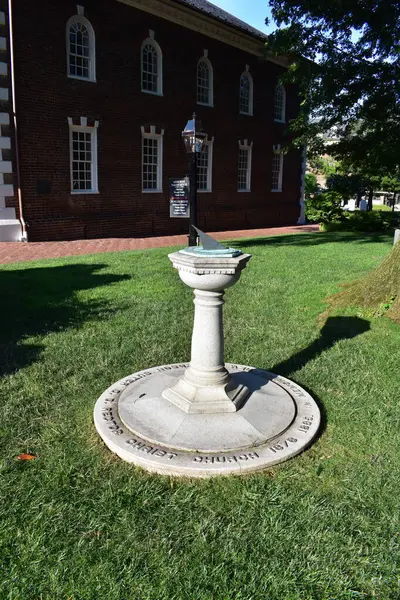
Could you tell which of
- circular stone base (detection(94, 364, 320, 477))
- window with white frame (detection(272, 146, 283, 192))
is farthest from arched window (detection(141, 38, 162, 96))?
circular stone base (detection(94, 364, 320, 477))

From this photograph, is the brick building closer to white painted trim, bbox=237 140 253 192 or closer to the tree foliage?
white painted trim, bbox=237 140 253 192

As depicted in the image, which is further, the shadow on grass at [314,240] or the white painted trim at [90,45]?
the shadow on grass at [314,240]

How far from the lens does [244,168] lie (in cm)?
2241

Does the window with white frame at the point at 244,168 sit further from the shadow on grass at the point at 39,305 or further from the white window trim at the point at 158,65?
the shadow on grass at the point at 39,305

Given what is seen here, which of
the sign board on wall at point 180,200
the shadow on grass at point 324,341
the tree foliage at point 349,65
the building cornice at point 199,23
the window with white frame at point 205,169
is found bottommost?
the shadow on grass at point 324,341

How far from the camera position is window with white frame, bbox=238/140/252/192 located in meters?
22.2

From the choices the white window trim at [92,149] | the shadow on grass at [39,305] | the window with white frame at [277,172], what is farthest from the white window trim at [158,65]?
the shadow on grass at [39,305]

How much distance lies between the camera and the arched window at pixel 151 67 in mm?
17219

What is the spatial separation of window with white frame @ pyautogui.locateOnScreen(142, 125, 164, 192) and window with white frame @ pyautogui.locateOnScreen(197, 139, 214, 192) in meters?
2.33

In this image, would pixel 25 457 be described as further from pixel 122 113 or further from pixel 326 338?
pixel 122 113

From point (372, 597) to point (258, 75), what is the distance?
22846 millimetres

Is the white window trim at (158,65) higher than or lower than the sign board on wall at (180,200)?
higher

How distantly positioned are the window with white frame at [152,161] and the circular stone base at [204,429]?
1458 centimetres

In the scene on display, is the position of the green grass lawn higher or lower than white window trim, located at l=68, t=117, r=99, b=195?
lower
